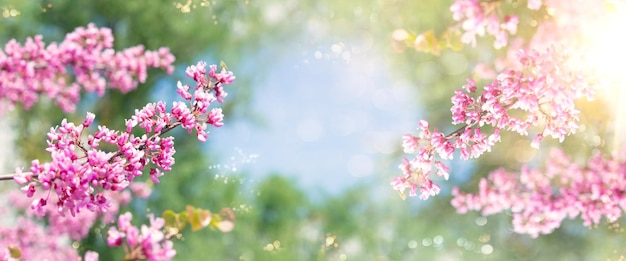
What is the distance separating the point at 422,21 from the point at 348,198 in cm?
323

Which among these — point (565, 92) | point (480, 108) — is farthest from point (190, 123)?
point (565, 92)

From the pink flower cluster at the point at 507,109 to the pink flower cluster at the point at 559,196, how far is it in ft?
6.15

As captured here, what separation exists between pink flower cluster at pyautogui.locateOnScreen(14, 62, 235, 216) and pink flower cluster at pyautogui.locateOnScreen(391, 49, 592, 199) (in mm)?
863

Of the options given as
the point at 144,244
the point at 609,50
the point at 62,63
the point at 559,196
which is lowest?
the point at 144,244

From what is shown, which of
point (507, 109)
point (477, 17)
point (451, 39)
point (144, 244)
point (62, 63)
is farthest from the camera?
point (62, 63)

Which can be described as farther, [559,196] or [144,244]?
[559,196]

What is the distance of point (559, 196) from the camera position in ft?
16.6

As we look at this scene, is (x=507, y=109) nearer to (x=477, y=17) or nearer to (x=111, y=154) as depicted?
(x=477, y=17)

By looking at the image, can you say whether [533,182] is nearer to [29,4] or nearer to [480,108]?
[480,108]

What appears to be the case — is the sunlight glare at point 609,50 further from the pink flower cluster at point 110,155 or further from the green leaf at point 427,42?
the pink flower cluster at point 110,155

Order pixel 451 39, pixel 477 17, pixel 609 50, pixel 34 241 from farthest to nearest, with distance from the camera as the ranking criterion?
1. pixel 34 241
2. pixel 609 50
3. pixel 451 39
4. pixel 477 17

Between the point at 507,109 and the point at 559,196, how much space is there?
9.04 feet

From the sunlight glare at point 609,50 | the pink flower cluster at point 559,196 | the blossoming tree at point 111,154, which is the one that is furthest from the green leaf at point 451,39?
the pink flower cluster at point 559,196

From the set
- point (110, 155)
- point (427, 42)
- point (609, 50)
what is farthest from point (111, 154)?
point (609, 50)
